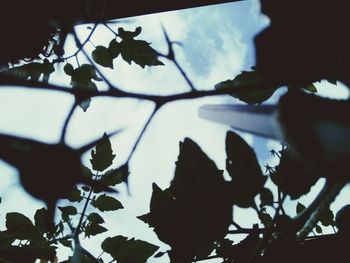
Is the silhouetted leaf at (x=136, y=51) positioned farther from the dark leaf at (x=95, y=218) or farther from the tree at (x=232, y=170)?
the dark leaf at (x=95, y=218)

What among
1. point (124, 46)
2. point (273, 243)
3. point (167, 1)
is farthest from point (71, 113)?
point (167, 1)

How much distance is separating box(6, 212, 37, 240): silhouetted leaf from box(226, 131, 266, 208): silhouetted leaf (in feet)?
3.49

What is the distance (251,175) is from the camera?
53 cm

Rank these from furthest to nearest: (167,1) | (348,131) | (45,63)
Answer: (167,1) → (45,63) → (348,131)

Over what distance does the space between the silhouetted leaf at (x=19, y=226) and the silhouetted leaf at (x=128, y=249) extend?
42cm

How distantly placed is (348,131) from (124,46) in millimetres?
1128

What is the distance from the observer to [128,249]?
3.15 feet

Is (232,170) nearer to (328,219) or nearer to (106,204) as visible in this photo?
(106,204)

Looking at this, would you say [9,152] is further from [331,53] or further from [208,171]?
[331,53]

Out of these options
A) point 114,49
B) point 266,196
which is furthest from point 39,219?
point 266,196

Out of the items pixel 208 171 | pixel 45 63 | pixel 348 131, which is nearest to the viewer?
pixel 348 131

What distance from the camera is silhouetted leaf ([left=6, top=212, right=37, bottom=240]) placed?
128 centimetres

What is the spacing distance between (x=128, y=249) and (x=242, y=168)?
0.59 m

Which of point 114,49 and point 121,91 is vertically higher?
point 114,49
